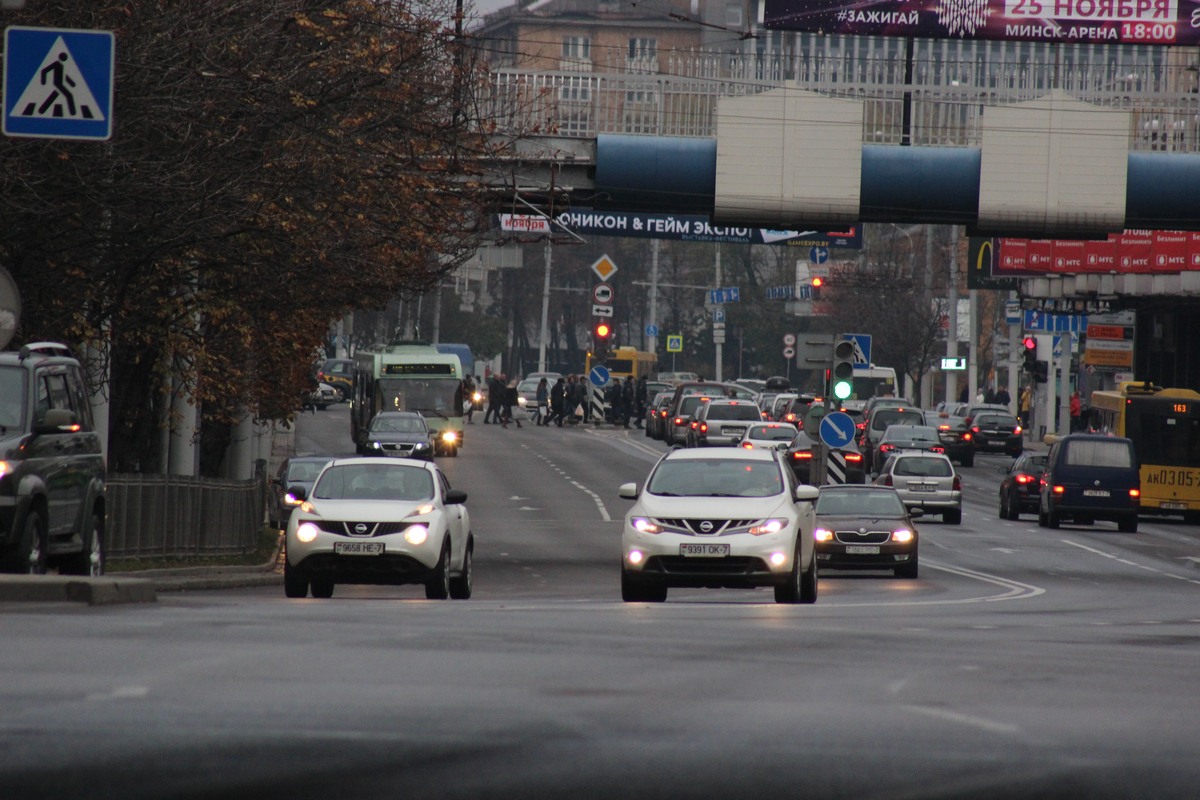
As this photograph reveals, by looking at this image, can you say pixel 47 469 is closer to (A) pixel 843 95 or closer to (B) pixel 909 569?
(B) pixel 909 569

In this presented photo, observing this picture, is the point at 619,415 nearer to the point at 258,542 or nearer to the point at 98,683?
the point at 258,542

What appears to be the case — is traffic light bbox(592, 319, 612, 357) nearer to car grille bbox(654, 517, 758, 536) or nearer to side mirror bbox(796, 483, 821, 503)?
side mirror bbox(796, 483, 821, 503)

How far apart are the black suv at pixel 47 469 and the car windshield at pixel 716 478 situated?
18.4 feet

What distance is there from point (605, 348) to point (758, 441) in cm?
1459

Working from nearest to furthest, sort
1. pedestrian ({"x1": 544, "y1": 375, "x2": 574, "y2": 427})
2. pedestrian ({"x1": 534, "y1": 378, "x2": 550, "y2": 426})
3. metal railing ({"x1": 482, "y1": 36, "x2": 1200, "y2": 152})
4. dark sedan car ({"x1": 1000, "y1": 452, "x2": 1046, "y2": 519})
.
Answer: metal railing ({"x1": 482, "y1": 36, "x2": 1200, "y2": 152}), dark sedan car ({"x1": 1000, "y1": 452, "x2": 1046, "y2": 519}), pedestrian ({"x1": 544, "y1": 375, "x2": 574, "y2": 427}), pedestrian ({"x1": 534, "y1": 378, "x2": 550, "y2": 426})

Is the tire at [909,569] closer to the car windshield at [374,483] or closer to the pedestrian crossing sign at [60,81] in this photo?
the car windshield at [374,483]

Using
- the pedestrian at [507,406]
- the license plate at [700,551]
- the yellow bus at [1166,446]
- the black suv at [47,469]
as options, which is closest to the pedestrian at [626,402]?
the pedestrian at [507,406]

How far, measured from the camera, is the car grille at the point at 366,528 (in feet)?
63.1

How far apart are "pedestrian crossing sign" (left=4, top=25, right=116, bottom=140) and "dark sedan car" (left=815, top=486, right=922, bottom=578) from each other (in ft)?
47.7

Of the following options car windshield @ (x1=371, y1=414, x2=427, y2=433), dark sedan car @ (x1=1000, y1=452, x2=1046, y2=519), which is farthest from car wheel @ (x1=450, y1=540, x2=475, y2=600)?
car windshield @ (x1=371, y1=414, x2=427, y2=433)

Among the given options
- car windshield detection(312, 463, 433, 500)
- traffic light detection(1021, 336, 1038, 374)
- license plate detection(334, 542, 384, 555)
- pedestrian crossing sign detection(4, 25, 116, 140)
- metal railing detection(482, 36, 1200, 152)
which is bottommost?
license plate detection(334, 542, 384, 555)

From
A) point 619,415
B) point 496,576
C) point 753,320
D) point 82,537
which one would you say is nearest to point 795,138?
point 496,576

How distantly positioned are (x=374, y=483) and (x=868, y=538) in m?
8.98

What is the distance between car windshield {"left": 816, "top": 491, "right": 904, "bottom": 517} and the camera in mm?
27609
